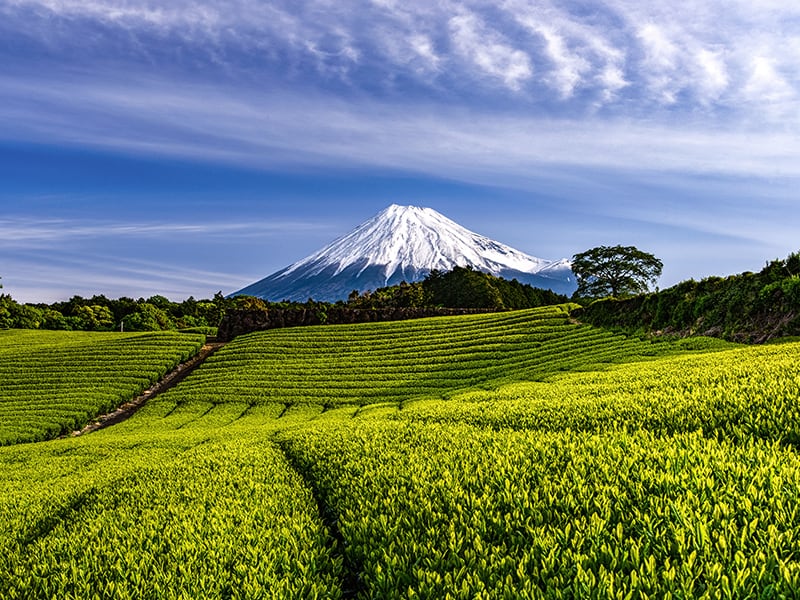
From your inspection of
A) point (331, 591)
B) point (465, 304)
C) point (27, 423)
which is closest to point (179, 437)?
point (27, 423)

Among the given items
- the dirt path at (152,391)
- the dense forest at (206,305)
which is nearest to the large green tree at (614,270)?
the dense forest at (206,305)

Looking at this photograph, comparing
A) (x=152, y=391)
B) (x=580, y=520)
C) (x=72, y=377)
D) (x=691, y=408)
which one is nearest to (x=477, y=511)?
(x=580, y=520)

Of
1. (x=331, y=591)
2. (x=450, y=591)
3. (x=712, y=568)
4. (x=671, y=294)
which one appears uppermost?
(x=671, y=294)

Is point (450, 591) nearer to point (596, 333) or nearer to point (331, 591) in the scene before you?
point (331, 591)

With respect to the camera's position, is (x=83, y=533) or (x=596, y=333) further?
Result: (x=596, y=333)

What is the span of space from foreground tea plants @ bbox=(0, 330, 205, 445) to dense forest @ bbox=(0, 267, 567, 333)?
22.9 metres

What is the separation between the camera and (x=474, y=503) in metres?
3.89

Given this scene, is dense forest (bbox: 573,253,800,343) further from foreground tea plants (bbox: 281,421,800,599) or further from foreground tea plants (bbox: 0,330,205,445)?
foreground tea plants (bbox: 0,330,205,445)

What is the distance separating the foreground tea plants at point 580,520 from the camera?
2688 millimetres

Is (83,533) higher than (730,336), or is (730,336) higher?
(730,336)

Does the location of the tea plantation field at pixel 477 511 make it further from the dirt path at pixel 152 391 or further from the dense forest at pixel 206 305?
the dense forest at pixel 206 305

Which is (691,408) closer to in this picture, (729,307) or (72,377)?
(729,307)

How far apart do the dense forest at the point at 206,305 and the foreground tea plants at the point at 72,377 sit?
2289cm

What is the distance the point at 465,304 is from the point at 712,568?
85.9m
